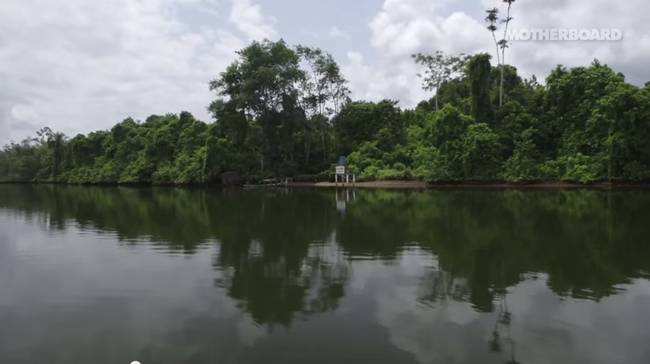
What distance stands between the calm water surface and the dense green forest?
2345 cm

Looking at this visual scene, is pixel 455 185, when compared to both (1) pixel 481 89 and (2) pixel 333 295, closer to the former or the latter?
(1) pixel 481 89

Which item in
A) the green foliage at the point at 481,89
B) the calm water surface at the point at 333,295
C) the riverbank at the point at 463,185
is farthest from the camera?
the green foliage at the point at 481,89

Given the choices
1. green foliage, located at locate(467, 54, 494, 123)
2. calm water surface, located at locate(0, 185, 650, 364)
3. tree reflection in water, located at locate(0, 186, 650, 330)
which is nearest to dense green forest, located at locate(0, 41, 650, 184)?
green foliage, located at locate(467, 54, 494, 123)

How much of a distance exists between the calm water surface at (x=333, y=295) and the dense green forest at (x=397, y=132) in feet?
77.0

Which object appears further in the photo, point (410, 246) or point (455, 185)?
point (455, 185)

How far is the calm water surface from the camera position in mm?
5320

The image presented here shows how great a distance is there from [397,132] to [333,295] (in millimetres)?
45990

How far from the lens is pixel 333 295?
295 inches

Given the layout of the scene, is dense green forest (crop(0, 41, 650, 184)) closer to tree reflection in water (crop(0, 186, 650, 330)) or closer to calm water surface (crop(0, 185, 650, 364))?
tree reflection in water (crop(0, 186, 650, 330))

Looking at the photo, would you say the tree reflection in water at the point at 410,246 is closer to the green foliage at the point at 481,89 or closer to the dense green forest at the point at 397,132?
the dense green forest at the point at 397,132

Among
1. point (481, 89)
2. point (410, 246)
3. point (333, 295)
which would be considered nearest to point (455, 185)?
point (481, 89)

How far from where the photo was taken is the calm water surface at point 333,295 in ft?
17.5

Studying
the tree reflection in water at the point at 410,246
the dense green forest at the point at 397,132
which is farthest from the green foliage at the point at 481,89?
the tree reflection in water at the point at 410,246

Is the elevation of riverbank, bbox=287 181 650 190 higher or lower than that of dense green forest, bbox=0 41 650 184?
lower
